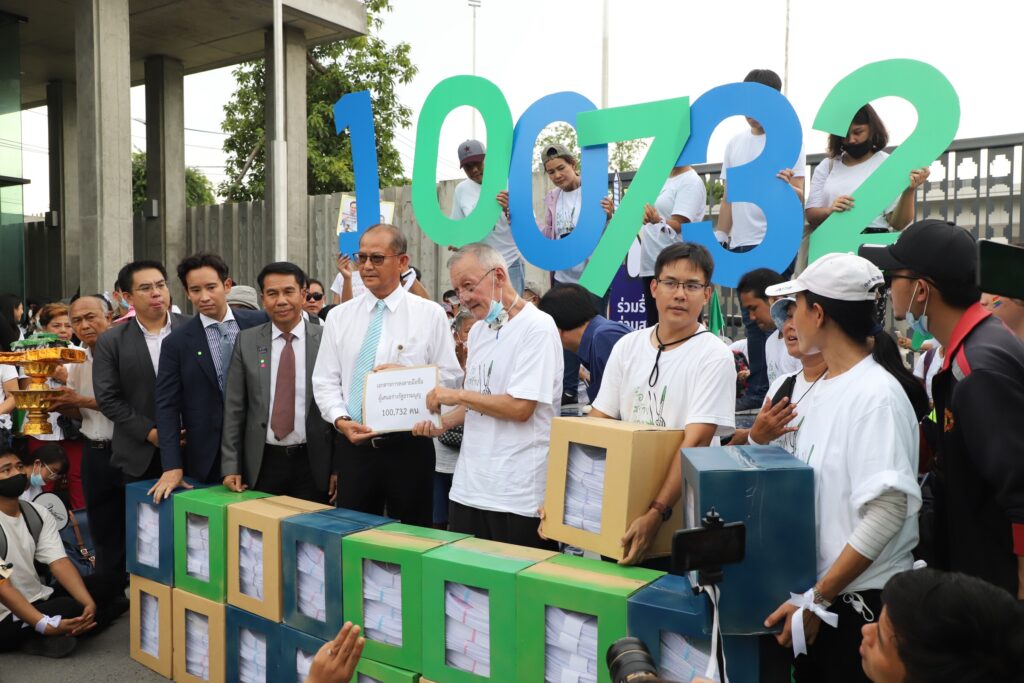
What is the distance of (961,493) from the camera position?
220 centimetres

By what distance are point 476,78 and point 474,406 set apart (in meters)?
3.56

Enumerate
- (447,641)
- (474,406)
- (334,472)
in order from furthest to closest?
→ (334,472) < (474,406) < (447,641)

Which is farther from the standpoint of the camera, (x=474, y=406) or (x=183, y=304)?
(x=183, y=304)

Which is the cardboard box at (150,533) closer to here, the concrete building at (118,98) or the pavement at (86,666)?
the pavement at (86,666)

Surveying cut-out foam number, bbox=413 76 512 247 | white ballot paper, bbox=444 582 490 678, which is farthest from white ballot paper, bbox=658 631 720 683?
cut-out foam number, bbox=413 76 512 247

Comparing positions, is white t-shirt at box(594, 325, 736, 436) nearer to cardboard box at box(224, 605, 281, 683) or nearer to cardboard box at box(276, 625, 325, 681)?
cardboard box at box(276, 625, 325, 681)

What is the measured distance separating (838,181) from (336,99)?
1880cm

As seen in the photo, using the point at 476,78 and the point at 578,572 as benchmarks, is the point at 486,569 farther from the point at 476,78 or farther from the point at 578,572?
the point at 476,78

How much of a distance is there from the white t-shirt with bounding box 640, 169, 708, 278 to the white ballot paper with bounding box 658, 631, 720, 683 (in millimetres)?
3585

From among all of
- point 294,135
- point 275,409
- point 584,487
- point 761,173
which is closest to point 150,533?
point 275,409

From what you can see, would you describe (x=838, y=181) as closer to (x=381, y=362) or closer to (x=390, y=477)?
(x=381, y=362)

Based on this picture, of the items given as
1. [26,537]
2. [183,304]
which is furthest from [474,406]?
[183,304]

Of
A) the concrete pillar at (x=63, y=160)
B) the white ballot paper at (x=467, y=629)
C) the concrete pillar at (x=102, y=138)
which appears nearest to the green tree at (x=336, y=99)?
the concrete pillar at (x=63, y=160)

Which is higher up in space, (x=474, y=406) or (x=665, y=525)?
(x=474, y=406)
